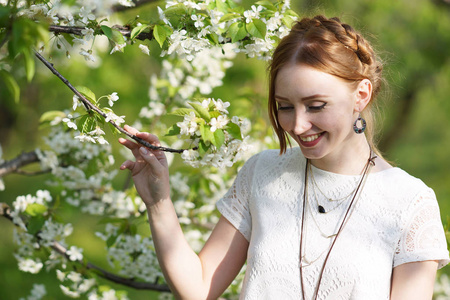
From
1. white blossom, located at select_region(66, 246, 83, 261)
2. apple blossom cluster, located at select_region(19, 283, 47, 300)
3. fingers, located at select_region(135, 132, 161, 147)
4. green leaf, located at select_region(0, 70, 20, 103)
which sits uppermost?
green leaf, located at select_region(0, 70, 20, 103)

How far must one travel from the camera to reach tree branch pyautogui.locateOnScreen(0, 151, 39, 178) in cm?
280

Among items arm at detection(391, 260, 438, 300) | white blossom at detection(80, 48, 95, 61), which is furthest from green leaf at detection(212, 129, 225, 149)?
arm at detection(391, 260, 438, 300)

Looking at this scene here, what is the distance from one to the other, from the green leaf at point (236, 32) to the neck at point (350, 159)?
0.45 meters

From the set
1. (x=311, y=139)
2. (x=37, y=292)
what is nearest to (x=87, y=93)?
(x=311, y=139)

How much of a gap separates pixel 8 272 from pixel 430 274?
5.91 metres

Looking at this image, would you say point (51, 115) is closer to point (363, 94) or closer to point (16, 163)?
point (16, 163)

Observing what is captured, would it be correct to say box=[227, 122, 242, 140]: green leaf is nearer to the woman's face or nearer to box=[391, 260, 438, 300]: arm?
the woman's face

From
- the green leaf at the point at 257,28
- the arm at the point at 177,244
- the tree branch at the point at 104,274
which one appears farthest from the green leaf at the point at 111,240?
the green leaf at the point at 257,28

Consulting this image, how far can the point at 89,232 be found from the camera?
8922 mm

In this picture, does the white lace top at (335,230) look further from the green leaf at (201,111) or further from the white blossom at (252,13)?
the white blossom at (252,13)

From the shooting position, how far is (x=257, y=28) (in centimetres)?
183

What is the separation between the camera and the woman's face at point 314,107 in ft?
5.59

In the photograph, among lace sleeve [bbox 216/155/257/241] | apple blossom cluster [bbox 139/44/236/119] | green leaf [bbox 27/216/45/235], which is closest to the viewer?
lace sleeve [bbox 216/155/257/241]

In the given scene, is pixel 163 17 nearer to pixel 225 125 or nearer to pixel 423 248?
pixel 225 125
